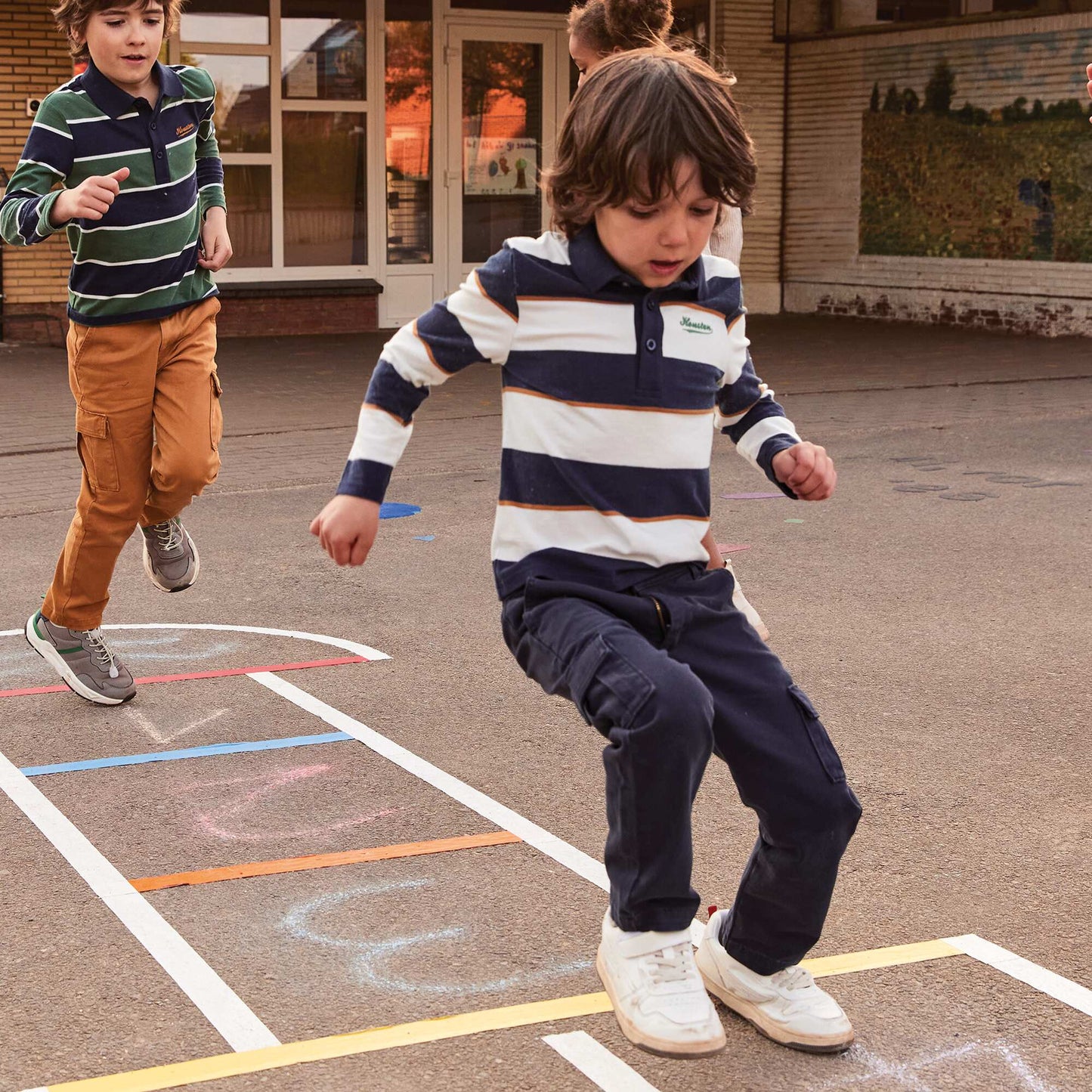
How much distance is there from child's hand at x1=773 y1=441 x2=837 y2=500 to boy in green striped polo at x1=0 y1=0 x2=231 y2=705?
2.28 metres

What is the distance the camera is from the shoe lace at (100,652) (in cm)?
505

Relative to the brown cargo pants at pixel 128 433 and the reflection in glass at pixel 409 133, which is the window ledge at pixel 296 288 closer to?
the reflection in glass at pixel 409 133

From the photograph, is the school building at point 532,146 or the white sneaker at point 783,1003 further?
the school building at point 532,146

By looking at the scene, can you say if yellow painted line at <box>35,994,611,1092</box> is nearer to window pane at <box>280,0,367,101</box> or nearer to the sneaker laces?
A: the sneaker laces

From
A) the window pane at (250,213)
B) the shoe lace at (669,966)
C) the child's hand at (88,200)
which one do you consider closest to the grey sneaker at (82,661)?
the child's hand at (88,200)

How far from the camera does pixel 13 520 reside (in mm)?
8016

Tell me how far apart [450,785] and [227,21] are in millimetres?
14156

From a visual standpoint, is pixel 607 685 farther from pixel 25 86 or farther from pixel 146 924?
pixel 25 86

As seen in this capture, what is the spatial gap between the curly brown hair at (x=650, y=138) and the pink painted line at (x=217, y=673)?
291 centimetres

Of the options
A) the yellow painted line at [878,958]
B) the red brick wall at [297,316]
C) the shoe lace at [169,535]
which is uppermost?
the shoe lace at [169,535]

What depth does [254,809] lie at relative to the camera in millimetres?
4180

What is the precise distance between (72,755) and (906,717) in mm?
2359

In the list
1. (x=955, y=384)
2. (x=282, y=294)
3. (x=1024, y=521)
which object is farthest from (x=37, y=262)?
(x=1024, y=521)

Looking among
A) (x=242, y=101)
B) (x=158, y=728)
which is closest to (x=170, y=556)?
(x=158, y=728)
